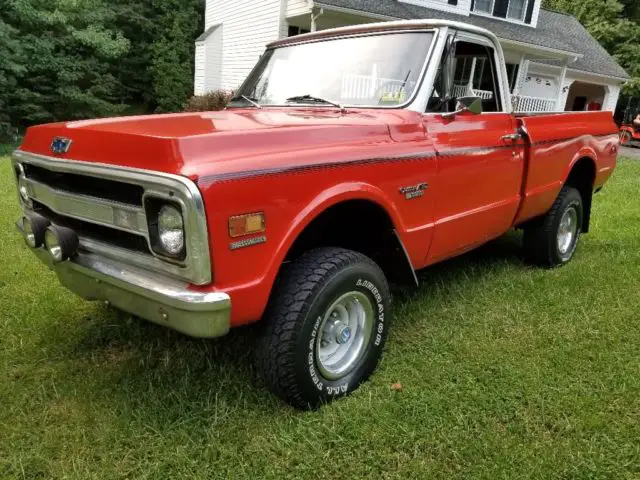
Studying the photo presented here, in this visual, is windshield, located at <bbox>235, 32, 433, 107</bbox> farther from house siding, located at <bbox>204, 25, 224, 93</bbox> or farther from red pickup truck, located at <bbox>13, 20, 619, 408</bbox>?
house siding, located at <bbox>204, 25, 224, 93</bbox>

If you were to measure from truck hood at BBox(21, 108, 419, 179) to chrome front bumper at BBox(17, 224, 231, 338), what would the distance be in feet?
1.54

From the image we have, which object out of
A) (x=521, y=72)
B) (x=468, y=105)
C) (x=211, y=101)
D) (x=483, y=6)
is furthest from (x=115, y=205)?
(x=521, y=72)

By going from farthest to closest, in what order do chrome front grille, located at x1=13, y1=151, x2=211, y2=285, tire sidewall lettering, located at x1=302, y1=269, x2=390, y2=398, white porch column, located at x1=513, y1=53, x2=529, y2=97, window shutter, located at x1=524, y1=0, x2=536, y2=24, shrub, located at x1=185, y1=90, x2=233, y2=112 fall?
white porch column, located at x1=513, y1=53, x2=529, y2=97 → window shutter, located at x1=524, y1=0, x2=536, y2=24 → shrub, located at x1=185, y1=90, x2=233, y2=112 → tire sidewall lettering, located at x1=302, y1=269, x2=390, y2=398 → chrome front grille, located at x1=13, y1=151, x2=211, y2=285

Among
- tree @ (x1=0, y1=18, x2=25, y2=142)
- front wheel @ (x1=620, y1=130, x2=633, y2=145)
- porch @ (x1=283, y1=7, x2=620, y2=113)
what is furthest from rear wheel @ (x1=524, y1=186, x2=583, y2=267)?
front wheel @ (x1=620, y1=130, x2=633, y2=145)

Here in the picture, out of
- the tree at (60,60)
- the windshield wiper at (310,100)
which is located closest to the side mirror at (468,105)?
the windshield wiper at (310,100)

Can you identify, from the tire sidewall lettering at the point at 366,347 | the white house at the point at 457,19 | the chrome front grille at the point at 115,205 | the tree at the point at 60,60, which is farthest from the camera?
the tree at the point at 60,60

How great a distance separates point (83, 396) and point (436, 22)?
298 centimetres

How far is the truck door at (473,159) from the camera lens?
10.7 feet

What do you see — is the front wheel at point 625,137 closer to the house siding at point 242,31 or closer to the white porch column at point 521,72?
the white porch column at point 521,72

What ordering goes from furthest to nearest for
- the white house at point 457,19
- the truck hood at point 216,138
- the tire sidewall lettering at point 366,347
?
the white house at point 457,19, the tire sidewall lettering at point 366,347, the truck hood at point 216,138

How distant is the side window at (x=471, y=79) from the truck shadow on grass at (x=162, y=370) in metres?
1.51

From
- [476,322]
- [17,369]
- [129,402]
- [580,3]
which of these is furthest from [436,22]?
[580,3]

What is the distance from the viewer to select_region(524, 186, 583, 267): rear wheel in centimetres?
465

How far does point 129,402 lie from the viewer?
269 cm
